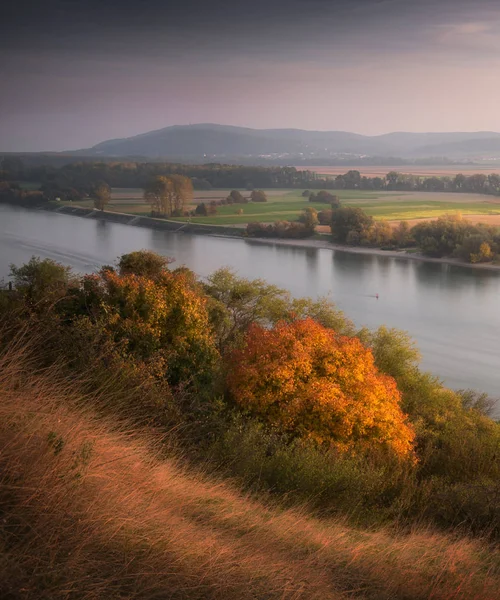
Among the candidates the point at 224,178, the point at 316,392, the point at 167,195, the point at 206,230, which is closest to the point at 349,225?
the point at 206,230

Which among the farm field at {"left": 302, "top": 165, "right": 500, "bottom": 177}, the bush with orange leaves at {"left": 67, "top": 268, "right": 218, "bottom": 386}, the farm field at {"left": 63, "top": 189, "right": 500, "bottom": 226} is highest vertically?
the farm field at {"left": 302, "top": 165, "right": 500, "bottom": 177}

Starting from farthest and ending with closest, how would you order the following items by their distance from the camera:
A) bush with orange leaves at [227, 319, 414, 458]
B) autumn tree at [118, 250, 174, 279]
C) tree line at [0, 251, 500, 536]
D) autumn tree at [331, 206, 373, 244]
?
autumn tree at [331, 206, 373, 244] < autumn tree at [118, 250, 174, 279] < bush with orange leaves at [227, 319, 414, 458] < tree line at [0, 251, 500, 536]

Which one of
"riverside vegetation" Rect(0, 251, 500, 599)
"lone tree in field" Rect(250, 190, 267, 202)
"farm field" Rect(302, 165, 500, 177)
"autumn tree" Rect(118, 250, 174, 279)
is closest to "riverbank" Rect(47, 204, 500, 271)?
"lone tree in field" Rect(250, 190, 267, 202)

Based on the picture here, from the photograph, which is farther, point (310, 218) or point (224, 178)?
point (224, 178)

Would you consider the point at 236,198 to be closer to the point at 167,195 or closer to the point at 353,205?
the point at 167,195

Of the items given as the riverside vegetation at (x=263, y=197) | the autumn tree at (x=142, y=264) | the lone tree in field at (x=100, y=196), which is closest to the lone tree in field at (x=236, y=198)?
the riverside vegetation at (x=263, y=197)

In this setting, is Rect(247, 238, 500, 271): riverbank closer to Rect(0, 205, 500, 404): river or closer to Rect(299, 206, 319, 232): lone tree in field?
Rect(0, 205, 500, 404): river
